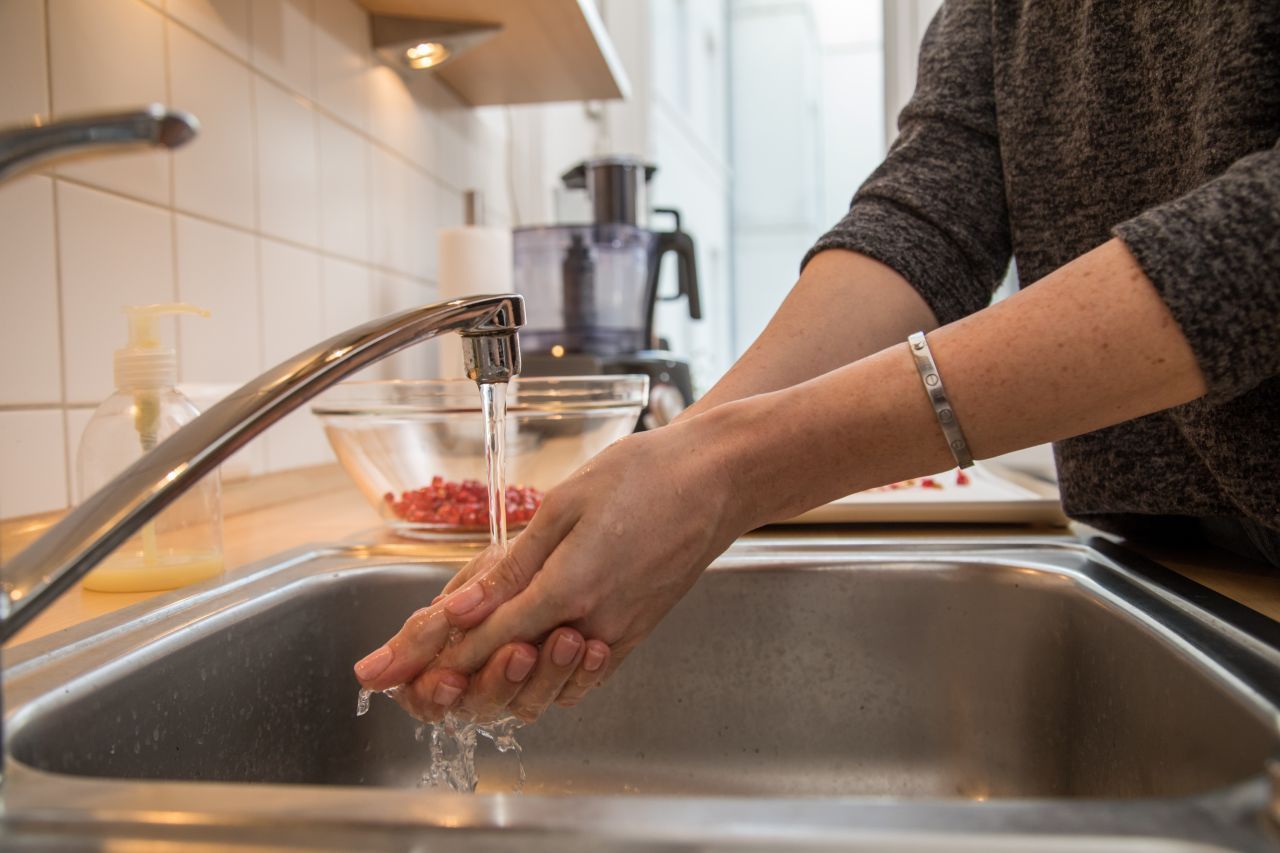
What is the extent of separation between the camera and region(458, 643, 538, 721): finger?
50 cm

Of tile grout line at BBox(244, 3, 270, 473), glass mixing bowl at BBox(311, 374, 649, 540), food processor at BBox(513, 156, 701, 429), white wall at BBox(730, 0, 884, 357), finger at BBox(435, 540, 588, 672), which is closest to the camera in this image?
finger at BBox(435, 540, 588, 672)

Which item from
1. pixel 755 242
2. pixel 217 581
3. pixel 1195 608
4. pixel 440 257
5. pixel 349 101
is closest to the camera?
pixel 1195 608

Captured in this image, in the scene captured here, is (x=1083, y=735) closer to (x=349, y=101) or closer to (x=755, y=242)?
(x=349, y=101)

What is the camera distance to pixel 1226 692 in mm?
427

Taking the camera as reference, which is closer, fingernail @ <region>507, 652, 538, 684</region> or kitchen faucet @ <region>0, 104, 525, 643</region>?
kitchen faucet @ <region>0, 104, 525, 643</region>

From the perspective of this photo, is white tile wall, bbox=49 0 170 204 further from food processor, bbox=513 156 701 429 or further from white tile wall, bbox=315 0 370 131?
food processor, bbox=513 156 701 429

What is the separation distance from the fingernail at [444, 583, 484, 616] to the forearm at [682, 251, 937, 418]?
0.23 m

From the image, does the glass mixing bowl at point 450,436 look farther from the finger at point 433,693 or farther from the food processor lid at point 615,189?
the food processor lid at point 615,189

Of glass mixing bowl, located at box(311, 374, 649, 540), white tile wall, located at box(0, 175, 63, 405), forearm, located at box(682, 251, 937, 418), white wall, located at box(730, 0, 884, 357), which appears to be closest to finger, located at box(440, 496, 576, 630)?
forearm, located at box(682, 251, 937, 418)

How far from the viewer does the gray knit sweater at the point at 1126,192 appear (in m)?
0.39

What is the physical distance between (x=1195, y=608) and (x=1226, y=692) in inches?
4.9

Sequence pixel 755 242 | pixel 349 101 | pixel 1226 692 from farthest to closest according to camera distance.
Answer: pixel 755 242 < pixel 349 101 < pixel 1226 692

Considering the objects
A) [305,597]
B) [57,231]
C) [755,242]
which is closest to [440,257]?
[57,231]

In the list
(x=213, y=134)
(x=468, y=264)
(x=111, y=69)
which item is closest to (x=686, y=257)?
(x=468, y=264)
